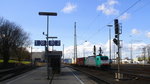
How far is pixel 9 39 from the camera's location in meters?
79.7

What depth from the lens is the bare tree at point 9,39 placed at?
258 ft

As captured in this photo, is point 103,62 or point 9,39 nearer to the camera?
point 103,62

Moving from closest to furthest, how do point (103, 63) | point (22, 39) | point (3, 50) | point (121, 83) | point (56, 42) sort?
point (121, 83) < point (56, 42) < point (103, 63) < point (3, 50) < point (22, 39)

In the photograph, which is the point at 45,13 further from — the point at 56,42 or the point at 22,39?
the point at 22,39

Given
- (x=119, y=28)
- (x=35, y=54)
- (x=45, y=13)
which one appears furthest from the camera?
(x=35, y=54)

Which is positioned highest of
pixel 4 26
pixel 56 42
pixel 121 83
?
pixel 4 26

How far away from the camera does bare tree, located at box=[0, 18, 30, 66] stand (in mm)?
78625

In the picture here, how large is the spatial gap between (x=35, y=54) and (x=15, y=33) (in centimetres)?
7086

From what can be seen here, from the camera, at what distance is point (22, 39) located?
3460 inches

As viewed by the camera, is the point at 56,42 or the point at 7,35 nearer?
the point at 56,42

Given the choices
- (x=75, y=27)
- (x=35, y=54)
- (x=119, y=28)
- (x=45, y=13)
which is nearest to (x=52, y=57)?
(x=45, y=13)

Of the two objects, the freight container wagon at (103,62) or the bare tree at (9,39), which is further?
the bare tree at (9,39)

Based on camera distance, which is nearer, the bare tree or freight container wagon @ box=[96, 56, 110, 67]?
freight container wagon @ box=[96, 56, 110, 67]

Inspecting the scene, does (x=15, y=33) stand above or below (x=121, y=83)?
above
